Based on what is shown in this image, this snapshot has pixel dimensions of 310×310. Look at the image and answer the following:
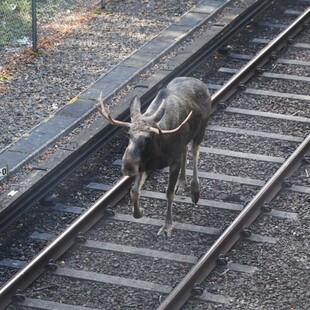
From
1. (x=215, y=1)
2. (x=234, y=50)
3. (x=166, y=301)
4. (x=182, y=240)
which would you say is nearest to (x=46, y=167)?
(x=182, y=240)

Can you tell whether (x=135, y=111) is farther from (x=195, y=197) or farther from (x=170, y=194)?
(x=195, y=197)

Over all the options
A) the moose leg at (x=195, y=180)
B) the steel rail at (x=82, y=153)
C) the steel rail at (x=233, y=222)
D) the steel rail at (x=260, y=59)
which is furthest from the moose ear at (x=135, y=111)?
the steel rail at (x=260, y=59)

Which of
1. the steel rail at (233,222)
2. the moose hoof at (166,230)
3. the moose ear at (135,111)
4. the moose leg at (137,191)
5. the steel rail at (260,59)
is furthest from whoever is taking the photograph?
the steel rail at (260,59)

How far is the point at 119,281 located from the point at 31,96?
5047mm

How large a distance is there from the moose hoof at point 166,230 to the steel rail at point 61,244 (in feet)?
2.33

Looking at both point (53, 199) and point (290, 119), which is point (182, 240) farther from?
point (290, 119)

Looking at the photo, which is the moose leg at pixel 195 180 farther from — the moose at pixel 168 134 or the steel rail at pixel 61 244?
the steel rail at pixel 61 244

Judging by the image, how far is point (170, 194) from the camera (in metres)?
12.6

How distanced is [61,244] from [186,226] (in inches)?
55.7

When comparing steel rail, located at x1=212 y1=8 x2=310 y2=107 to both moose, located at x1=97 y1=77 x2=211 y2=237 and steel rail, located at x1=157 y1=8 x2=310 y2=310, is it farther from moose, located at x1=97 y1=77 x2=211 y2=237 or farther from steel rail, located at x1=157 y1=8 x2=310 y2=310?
moose, located at x1=97 y1=77 x2=211 y2=237

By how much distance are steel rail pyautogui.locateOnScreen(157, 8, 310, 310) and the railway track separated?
0.01 meters

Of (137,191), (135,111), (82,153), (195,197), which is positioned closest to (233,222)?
(195,197)

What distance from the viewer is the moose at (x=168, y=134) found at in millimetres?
11609

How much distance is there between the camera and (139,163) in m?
11.6
